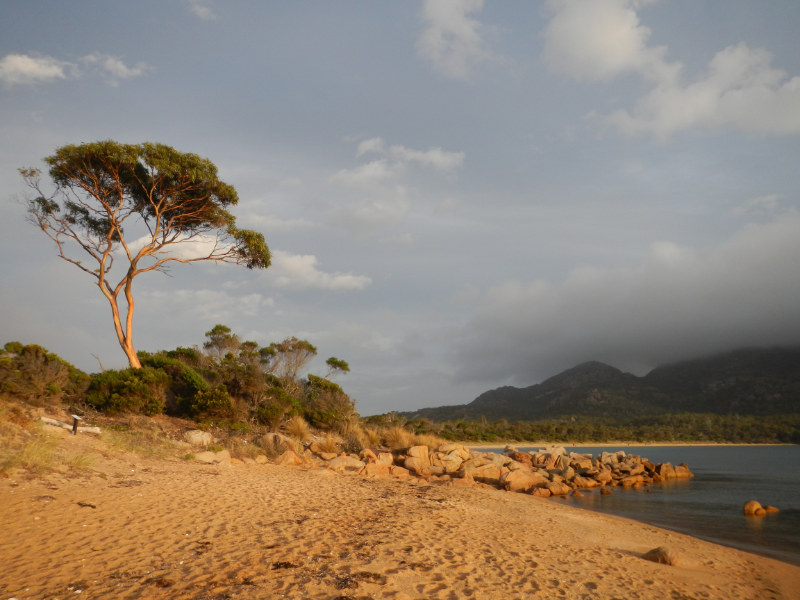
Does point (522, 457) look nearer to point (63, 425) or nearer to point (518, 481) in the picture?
point (518, 481)

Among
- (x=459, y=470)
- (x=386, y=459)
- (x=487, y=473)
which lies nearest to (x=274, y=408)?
(x=386, y=459)

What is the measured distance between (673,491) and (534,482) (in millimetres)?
→ 7819

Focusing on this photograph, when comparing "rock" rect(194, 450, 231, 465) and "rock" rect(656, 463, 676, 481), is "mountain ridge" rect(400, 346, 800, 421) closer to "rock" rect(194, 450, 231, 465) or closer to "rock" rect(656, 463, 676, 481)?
"rock" rect(656, 463, 676, 481)

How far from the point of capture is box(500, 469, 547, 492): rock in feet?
60.4

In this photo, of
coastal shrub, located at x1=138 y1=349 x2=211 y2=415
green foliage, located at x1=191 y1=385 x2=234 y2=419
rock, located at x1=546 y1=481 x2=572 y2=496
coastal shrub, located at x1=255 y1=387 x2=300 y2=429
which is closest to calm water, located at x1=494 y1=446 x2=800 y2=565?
rock, located at x1=546 y1=481 x2=572 y2=496

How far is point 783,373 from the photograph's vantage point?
89.2 m

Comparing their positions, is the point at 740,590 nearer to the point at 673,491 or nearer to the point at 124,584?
the point at 124,584

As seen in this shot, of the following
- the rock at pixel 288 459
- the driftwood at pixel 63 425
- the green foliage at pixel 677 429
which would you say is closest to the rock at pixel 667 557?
the rock at pixel 288 459

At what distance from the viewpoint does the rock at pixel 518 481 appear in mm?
18406

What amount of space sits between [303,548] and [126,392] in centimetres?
1378

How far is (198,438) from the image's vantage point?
16922 millimetres

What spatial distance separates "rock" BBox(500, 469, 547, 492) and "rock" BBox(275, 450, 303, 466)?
315 inches

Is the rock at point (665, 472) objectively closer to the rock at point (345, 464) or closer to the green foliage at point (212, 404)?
the rock at point (345, 464)

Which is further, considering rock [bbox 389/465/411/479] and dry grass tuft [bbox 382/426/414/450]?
dry grass tuft [bbox 382/426/414/450]
